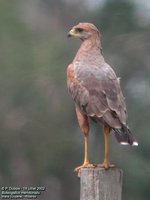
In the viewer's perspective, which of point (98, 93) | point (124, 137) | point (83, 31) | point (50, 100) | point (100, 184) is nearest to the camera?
point (100, 184)

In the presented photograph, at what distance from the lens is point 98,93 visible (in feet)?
27.4

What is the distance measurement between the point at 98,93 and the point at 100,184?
1.28 m

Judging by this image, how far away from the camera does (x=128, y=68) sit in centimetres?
1666

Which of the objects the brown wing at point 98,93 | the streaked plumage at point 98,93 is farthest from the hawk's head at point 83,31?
the brown wing at point 98,93

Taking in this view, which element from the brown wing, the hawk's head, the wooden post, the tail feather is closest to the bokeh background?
the hawk's head

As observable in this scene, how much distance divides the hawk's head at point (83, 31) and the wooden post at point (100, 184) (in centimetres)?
213

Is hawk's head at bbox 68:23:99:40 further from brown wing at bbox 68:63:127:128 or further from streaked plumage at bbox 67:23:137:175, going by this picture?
brown wing at bbox 68:63:127:128

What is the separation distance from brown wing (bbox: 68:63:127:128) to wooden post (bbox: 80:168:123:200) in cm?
Result: 77

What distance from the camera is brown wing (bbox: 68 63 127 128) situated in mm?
8164

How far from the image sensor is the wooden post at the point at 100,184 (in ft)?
23.6

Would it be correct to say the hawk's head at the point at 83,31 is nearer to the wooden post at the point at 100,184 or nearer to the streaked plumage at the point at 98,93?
the streaked plumage at the point at 98,93

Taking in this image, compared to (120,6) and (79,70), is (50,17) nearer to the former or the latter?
(120,6)

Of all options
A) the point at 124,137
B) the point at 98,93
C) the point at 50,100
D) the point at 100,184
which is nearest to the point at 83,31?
the point at 98,93

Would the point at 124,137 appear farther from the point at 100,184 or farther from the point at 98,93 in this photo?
the point at 100,184
